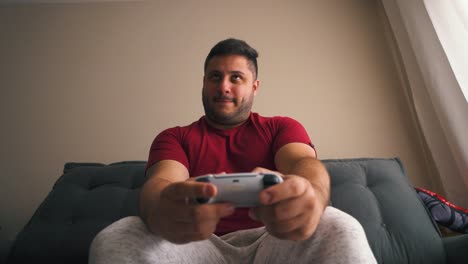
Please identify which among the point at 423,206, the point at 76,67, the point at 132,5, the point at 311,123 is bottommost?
the point at 423,206

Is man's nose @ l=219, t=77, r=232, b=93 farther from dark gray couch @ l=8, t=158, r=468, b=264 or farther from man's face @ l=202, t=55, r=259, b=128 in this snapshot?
dark gray couch @ l=8, t=158, r=468, b=264

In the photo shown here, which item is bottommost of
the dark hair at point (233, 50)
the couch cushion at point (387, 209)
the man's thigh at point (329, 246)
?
the couch cushion at point (387, 209)

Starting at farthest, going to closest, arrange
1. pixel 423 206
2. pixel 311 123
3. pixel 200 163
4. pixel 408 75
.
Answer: pixel 311 123
pixel 408 75
pixel 423 206
pixel 200 163

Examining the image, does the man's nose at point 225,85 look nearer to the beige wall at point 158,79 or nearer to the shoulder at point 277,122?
the shoulder at point 277,122

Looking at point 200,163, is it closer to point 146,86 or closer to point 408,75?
point 146,86

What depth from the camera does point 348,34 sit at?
5.75 ft

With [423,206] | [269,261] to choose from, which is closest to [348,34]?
[423,206]

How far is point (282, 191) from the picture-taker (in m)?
0.42

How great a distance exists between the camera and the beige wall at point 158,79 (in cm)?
156

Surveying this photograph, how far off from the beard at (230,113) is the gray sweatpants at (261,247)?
41 cm

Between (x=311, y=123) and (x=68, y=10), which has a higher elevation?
(x=68, y=10)

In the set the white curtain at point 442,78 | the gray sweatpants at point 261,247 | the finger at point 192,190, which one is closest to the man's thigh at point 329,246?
the gray sweatpants at point 261,247

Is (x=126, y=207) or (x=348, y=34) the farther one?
(x=348, y=34)

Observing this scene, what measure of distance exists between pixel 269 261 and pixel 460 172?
107 centimetres
